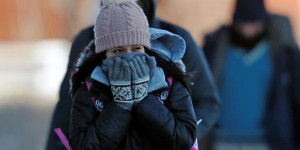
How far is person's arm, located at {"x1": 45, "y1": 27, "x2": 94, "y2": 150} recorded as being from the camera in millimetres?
1746

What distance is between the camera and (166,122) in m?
1.34

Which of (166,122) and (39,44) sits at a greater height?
(166,122)

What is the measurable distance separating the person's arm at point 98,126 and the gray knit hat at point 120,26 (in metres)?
0.18

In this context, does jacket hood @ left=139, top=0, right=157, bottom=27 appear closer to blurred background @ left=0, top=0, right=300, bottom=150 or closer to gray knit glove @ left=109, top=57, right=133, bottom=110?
gray knit glove @ left=109, top=57, right=133, bottom=110

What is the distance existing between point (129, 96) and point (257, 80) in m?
1.81

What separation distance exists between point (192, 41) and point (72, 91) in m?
0.53

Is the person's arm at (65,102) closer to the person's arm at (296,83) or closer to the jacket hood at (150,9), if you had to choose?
the jacket hood at (150,9)

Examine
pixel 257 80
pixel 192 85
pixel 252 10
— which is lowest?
pixel 257 80

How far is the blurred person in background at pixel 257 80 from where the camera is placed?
9.68 ft

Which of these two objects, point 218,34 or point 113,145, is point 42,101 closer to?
point 218,34

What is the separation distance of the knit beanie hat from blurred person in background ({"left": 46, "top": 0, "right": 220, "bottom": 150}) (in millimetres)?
1190

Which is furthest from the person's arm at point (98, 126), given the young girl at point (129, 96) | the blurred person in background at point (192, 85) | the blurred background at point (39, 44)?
the blurred background at point (39, 44)

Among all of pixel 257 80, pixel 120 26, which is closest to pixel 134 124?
pixel 120 26

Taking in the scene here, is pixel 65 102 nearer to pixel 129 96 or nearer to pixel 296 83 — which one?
pixel 129 96
